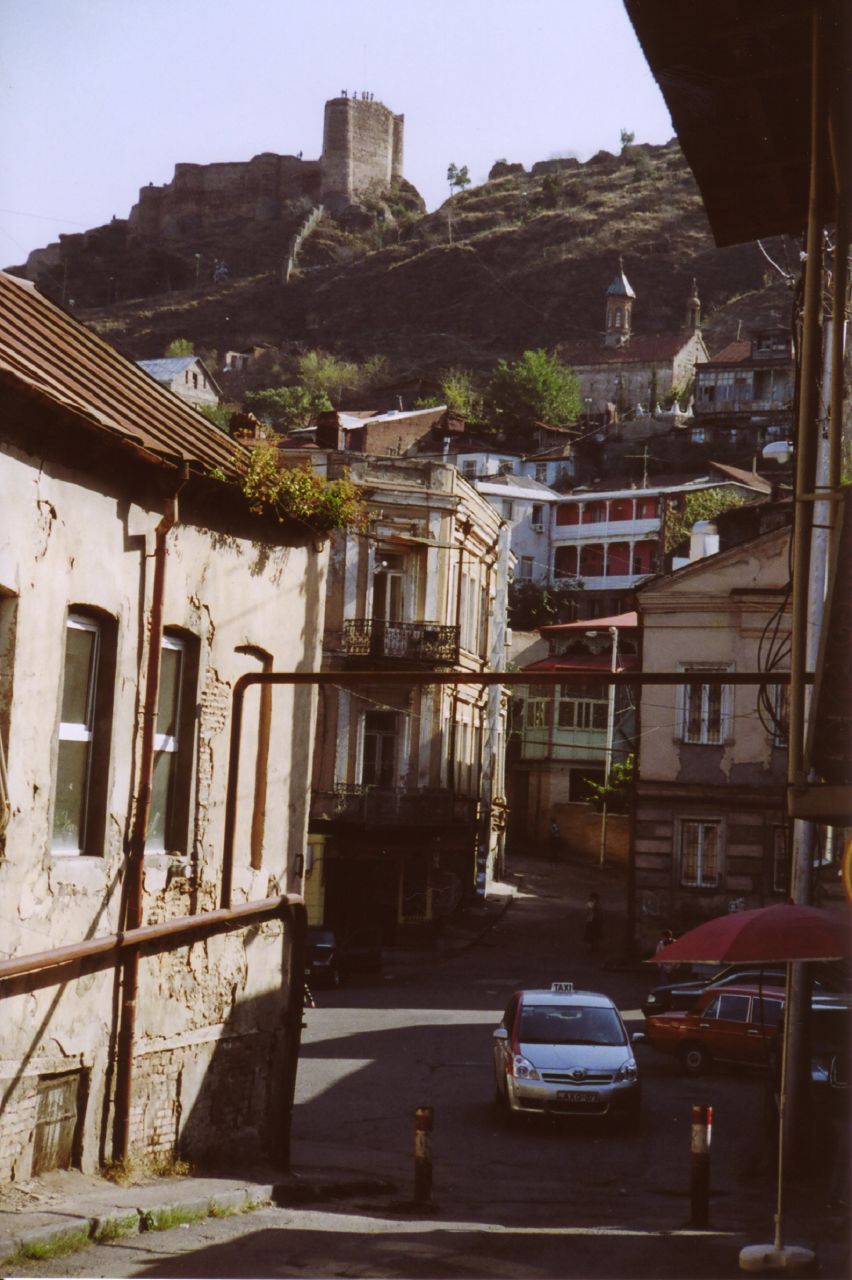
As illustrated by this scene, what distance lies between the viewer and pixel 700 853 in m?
38.9

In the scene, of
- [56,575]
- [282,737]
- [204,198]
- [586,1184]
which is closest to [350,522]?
[282,737]

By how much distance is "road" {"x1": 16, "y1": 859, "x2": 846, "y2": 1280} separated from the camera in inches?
421

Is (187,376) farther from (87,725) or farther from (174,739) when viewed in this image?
(87,725)

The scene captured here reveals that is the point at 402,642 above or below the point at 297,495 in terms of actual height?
above

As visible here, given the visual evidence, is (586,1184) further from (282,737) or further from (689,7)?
(689,7)

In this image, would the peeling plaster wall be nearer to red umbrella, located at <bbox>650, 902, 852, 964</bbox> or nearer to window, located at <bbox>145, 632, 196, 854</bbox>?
window, located at <bbox>145, 632, 196, 854</bbox>

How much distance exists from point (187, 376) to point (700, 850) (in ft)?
257

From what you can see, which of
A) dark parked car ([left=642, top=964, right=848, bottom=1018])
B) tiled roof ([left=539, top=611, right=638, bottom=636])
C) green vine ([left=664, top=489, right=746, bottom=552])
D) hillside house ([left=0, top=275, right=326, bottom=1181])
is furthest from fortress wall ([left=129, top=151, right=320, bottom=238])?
hillside house ([left=0, top=275, right=326, bottom=1181])

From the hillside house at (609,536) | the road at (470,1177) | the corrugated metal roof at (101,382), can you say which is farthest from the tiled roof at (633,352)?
the corrugated metal roof at (101,382)

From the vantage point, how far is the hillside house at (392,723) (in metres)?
41.5

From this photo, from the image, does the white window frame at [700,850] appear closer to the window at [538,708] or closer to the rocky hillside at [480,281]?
the window at [538,708]

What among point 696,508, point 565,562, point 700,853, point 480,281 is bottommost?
point 700,853

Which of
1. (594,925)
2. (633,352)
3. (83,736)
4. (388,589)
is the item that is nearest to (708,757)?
(594,925)

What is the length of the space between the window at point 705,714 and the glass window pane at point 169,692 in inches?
1071
